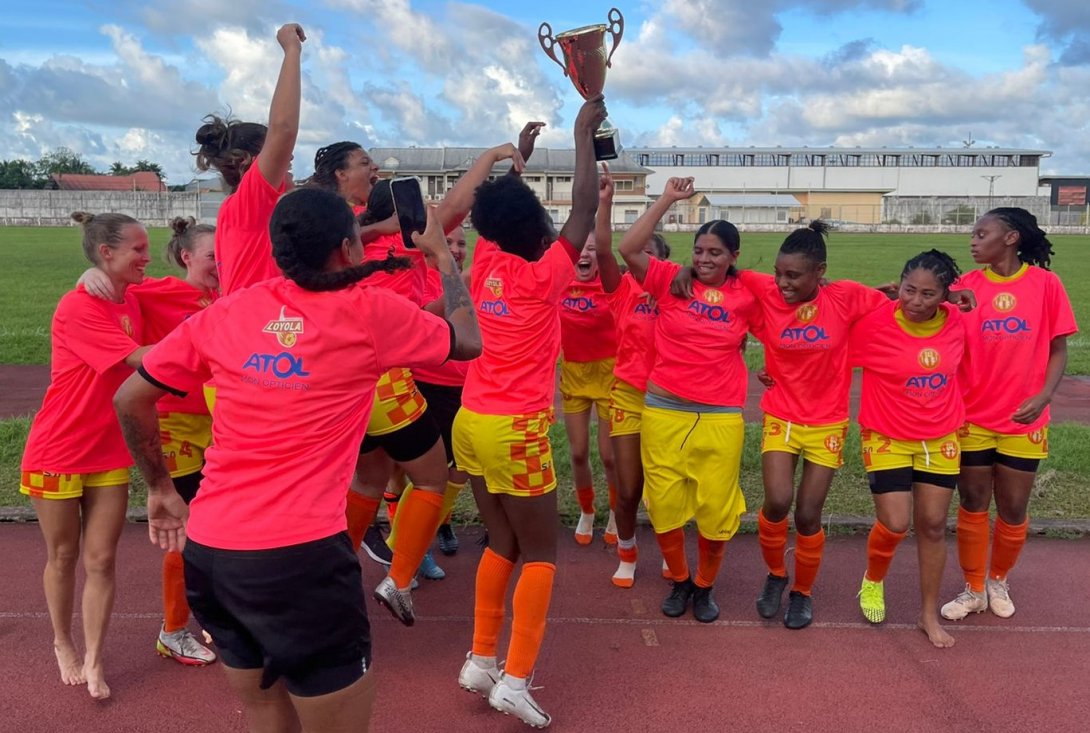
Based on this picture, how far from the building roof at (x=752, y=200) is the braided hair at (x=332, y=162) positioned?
241 ft

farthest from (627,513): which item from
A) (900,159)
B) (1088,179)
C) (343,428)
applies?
(1088,179)

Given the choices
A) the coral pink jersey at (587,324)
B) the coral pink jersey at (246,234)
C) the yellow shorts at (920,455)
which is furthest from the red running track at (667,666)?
the coral pink jersey at (246,234)

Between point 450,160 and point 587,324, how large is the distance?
75971mm

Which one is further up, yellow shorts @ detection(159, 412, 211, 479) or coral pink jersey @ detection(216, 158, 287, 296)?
coral pink jersey @ detection(216, 158, 287, 296)

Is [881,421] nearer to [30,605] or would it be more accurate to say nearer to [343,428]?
[343,428]

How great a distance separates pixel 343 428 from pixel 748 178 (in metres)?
96.4

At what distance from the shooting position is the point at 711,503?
4.46 m

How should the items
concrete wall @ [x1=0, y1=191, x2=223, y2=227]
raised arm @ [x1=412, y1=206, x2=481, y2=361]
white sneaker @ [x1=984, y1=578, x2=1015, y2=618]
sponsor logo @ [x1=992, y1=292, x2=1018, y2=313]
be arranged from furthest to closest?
concrete wall @ [x1=0, y1=191, x2=223, y2=227] → white sneaker @ [x1=984, y1=578, x2=1015, y2=618] → sponsor logo @ [x1=992, y1=292, x2=1018, y2=313] → raised arm @ [x1=412, y1=206, x2=481, y2=361]

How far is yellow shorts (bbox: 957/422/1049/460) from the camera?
448 centimetres

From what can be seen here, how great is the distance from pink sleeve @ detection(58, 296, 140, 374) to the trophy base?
210 cm

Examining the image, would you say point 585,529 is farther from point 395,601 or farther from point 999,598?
point 999,598

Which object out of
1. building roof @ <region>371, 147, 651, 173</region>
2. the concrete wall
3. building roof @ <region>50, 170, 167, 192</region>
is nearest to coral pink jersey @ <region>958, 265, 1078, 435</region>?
the concrete wall

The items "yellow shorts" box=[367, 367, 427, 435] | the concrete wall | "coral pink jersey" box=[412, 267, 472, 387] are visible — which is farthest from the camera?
the concrete wall

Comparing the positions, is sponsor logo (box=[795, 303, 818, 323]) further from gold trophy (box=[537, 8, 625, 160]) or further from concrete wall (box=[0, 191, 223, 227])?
concrete wall (box=[0, 191, 223, 227])
